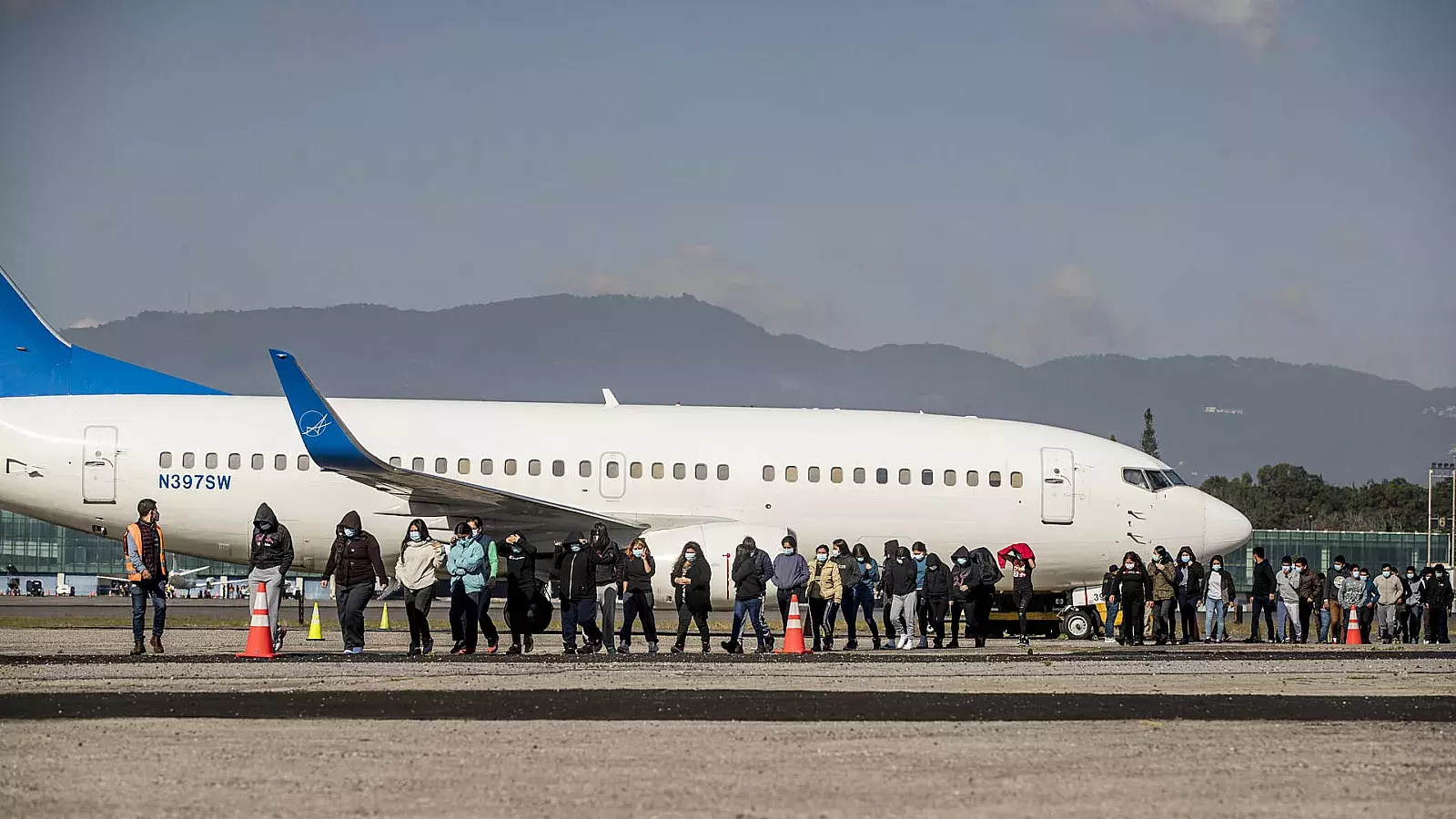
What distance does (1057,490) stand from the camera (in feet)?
97.9

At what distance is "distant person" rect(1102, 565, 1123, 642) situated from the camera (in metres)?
28.0

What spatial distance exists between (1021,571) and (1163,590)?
2305 mm

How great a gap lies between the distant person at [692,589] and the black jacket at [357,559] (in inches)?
169

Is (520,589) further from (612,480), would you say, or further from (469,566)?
(612,480)

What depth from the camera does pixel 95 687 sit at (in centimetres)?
1562

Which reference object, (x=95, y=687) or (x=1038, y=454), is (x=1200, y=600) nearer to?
(x=1038, y=454)

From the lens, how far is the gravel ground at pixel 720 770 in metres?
8.95

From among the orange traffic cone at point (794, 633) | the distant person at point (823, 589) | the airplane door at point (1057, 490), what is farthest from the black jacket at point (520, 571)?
the airplane door at point (1057, 490)

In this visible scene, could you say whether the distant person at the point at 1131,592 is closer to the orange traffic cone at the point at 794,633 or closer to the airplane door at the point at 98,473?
the orange traffic cone at the point at 794,633

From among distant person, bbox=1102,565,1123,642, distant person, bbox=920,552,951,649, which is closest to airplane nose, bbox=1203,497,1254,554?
distant person, bbox=1102,565,1123,642

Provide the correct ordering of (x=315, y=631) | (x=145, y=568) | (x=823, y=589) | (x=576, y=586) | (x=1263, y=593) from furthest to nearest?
1. (x=1263, y=593)
2. (x=315, y=631)
3. (x=823, y=589)
4. (x=576, y=586)
5. (x=145, y=568)

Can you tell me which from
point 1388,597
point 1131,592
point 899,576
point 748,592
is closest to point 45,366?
point 748,592

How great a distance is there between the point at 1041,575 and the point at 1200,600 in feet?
10.9

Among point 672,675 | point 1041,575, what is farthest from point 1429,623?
point 672,675
